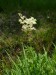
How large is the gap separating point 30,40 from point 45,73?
233 centimetres

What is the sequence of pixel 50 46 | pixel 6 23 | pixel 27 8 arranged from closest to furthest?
pixel 50 46
pixel 6 23
pixel 27 8

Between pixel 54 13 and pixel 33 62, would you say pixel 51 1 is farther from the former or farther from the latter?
pixel 33 62

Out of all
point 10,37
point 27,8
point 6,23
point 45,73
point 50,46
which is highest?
point 27,8

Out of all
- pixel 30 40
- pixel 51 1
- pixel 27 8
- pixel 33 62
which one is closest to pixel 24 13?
pixel 27 8

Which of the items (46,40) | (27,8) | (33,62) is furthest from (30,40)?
(33,62)

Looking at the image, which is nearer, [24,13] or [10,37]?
[10,37]

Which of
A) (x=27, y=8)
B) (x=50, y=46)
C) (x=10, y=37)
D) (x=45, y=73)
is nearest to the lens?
(x=45, y=73)

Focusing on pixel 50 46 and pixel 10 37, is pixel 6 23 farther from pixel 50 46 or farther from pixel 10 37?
pixel 50 46

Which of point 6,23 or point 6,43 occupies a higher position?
point 6,23

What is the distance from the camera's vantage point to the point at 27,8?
7902 mm

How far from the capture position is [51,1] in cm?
792

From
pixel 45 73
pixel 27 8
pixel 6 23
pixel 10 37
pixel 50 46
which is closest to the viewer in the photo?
pixel 45 73

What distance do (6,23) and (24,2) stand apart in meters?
0.87

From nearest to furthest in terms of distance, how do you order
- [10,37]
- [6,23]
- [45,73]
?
[45,73], [10,37], [6,23]
